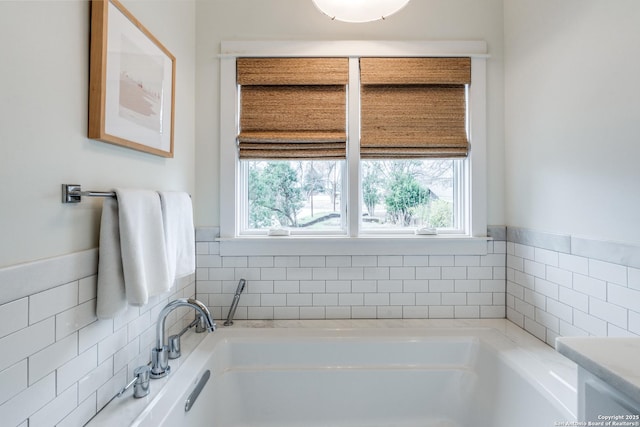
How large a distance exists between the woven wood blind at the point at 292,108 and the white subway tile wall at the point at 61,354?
110 centimetres

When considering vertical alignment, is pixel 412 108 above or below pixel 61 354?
above

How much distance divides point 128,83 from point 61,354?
36.5 inches

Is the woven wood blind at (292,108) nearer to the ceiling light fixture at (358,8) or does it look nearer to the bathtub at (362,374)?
the ceiling light fixture at (358,8)

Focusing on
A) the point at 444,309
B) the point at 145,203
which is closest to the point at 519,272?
the point at 444,309

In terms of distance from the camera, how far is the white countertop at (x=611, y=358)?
0.53 meters

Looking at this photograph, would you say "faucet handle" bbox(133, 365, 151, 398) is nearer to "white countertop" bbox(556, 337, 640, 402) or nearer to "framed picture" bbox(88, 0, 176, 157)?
"framed picture" bbox(88, 0, 176, 157)

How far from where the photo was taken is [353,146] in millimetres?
1778

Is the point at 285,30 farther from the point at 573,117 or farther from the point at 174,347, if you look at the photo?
the point at 174,347

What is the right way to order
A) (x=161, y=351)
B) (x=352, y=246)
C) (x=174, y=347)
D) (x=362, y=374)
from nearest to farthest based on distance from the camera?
(x=161, y=351), (x=174, y=347), (x=362, y=374), (x=352, y=246)

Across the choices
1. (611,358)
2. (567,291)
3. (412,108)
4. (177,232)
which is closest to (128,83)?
(177,232)

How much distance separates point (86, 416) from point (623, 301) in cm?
193

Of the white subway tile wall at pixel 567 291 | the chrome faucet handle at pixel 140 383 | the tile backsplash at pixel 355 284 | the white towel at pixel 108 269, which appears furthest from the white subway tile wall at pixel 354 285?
the white towel at pixel 108 269

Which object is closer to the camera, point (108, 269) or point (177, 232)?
point (108, 269)

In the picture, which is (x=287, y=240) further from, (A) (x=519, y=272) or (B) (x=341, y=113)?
(A) (x=519, y=272)
